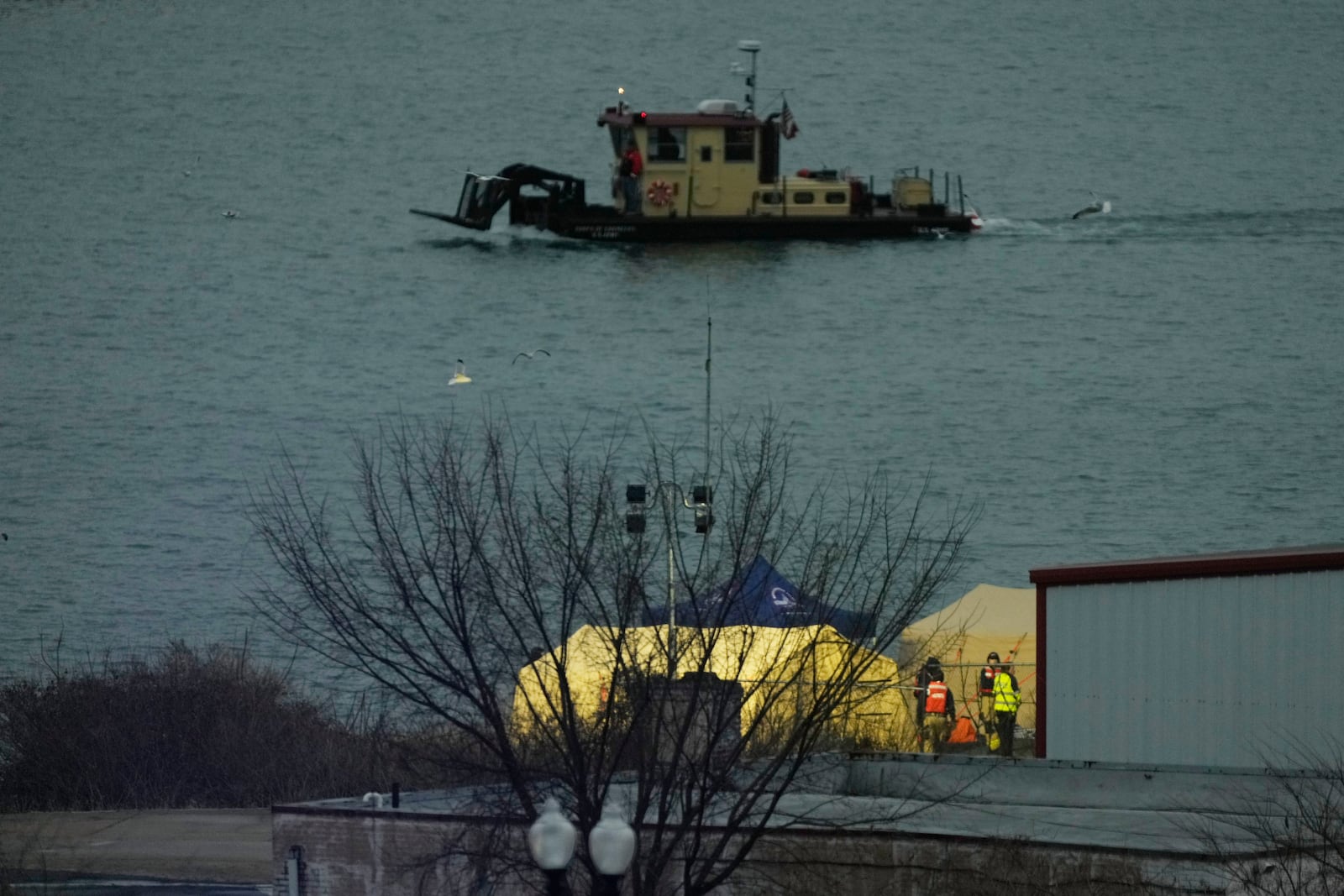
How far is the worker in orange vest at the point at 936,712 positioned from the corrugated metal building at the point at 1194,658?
24.9 ft

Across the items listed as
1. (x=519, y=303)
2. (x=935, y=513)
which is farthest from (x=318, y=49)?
(x=935, y=513)

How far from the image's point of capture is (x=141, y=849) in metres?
26.4

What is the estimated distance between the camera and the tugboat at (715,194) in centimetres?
7819

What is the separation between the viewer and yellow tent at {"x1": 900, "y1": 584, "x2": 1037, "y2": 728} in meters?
31.1

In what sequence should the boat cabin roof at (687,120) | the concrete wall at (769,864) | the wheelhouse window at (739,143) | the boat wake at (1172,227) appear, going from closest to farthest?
the concrete wall at (769,864)
the boat cabin roof at (687,120)
the wheelhouse window at (739,143)
the boat wake at (1172,227)

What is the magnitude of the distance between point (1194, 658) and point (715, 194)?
2457 inches

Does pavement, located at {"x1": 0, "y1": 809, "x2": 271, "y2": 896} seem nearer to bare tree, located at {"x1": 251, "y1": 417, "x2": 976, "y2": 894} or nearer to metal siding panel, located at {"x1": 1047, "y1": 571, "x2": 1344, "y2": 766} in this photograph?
bare tree, located at {"x1": 251, "y1": 417, "x2": 976, "y2": 894}

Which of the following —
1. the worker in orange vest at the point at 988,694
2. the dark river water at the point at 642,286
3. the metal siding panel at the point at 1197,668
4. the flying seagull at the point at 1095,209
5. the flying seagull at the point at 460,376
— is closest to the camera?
the metal siding panel at the point at 1197,668

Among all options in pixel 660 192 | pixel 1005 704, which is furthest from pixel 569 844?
pixel 660 192

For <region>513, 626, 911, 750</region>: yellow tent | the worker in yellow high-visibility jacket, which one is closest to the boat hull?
the worker in yellow high-visibility jacket

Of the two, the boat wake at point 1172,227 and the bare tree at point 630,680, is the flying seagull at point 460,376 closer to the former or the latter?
the boat wake at point 1172,227

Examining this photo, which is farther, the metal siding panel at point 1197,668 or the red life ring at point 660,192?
the red life ring at point 660,192

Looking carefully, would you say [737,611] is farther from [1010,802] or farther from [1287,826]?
[1287,826]

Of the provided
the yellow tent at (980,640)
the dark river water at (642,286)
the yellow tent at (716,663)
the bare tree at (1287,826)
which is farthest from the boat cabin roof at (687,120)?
the bare tree at (1287,826)
